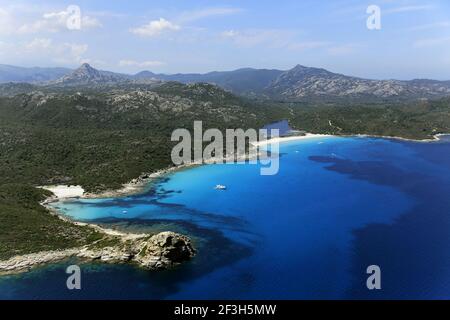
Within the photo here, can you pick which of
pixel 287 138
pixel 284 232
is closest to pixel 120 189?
pixel 284 232

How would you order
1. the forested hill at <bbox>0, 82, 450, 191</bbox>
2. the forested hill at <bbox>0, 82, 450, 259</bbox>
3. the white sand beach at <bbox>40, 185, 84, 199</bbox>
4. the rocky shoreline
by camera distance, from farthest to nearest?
1. the forested hill at <bbox>0, 82, 450, 191</bbox>
2. the white sand beach at <bbox>40, 185, 84, 199</bbox>
3. the forested hill at <bbox>0, 82, 450, 259</bbox>
4. the rocky shoreline

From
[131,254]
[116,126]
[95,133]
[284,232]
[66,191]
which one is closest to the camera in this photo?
[131,254]

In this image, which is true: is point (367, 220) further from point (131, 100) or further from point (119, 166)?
point (131, 100)

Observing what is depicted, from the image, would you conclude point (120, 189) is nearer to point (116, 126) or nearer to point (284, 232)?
point (284, 232)

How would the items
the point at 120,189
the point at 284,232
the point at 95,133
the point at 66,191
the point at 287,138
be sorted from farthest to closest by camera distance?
the point at 287,138 → the point at 95,133 → the point at 120,189 → the point at 66,191 → the point at 284,232

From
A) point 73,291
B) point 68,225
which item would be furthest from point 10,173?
point 73,291

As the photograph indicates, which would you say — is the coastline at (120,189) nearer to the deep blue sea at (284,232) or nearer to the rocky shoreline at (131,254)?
the deep blue sea at (284,232)

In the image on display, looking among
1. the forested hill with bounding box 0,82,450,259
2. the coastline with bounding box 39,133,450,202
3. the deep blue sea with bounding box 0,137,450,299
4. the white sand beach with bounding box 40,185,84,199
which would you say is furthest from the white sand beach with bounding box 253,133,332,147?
the white sand beach with bounding box 40,185,84,199

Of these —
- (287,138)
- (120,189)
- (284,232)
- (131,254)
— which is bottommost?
(284,232)

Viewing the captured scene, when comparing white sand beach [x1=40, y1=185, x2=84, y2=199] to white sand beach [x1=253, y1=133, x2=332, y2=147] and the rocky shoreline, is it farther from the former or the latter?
white sand beach [x1=253, y1=133, x2=332, y2=147]
